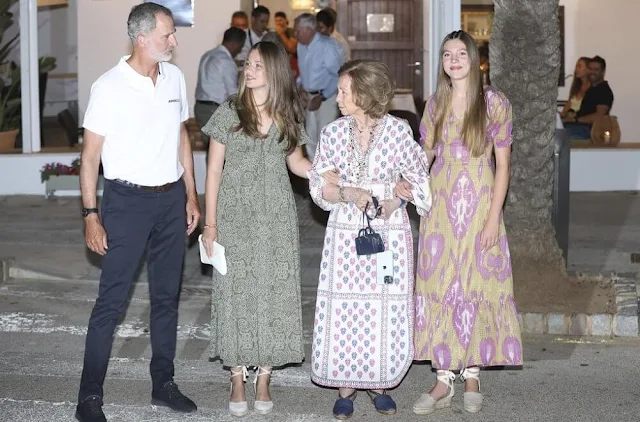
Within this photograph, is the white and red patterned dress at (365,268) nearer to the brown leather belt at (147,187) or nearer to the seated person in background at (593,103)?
the brown leather belt at (147,187)

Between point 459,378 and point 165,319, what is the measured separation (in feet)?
5.86

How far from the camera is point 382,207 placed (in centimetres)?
612

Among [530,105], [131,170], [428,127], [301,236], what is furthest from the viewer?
[301,236]

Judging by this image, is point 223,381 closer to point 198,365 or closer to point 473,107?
point 198,365

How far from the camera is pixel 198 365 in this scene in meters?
7.50

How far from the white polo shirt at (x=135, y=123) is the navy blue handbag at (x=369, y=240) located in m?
1.03

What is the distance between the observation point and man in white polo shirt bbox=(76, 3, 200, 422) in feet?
19.6

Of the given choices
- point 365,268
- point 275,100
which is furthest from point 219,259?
point 275,100

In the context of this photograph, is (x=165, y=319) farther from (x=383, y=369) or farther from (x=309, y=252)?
(x=309, y=252)

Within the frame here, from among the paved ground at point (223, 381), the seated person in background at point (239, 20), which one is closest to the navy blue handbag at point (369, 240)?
the paved ground at point (223, 381)

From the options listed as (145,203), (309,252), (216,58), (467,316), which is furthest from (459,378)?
(216,58)

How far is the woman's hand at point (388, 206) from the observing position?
6.13m

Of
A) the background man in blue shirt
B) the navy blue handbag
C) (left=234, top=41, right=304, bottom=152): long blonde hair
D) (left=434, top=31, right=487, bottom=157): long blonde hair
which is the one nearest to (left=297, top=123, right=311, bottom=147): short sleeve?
(left=234, top=41, right=304, bottom=152): long blonde hair

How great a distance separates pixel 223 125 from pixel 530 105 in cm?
322
